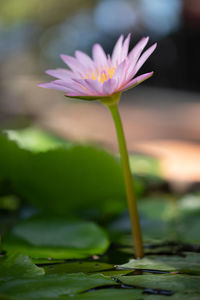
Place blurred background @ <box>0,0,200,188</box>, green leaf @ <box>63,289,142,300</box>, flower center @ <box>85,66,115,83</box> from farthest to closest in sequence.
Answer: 1. blurred background @ <box>0,0,200,188</box>
2. flower center @ <box>85,66,115,83</box>
3. green leaf @ <box>63,289,142,300</box>

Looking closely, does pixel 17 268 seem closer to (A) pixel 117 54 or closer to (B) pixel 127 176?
(B) pixel 127 176

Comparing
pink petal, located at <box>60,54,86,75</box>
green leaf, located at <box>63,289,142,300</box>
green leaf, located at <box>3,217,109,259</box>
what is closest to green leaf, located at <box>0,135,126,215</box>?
green leaf, located at <box>3,217,109,259</box>

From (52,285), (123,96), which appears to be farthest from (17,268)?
(123,96)

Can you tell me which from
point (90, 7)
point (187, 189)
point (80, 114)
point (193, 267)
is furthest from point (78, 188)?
point (90, 7)

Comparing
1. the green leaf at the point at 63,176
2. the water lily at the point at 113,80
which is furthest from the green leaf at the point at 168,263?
the green leaf at the point at 63,176

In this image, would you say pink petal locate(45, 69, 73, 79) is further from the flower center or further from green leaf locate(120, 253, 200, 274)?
green leaf locate(120, 253, 200, 274)

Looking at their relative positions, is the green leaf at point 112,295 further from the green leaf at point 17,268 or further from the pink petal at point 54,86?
the pink petal at point 54,86
